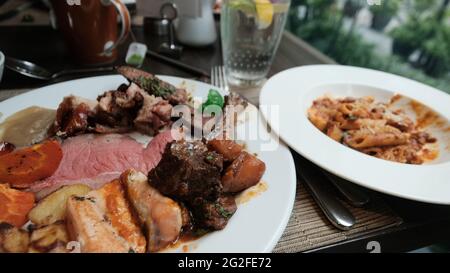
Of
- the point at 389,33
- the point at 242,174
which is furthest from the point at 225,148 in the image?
the point at 389,33

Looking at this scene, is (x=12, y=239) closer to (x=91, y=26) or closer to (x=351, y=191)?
(x=351, y=191)

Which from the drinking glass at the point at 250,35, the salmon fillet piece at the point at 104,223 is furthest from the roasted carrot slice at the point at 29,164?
the drinking glass at the point at 250,35

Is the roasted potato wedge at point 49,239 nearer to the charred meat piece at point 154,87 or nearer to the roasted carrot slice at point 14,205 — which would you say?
the roasted carrot slice at point 14,205

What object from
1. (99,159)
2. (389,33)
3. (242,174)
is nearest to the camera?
(242,174)

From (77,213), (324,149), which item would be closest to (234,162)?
(324,149)

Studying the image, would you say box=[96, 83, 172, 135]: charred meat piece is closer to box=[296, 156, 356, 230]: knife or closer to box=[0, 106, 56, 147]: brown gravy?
box=[0, 106, 56, 147]: brown gravy

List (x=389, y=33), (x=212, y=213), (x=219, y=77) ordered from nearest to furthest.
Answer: (x=212, y=213), (x=219, y=77), (x=389, y=33)

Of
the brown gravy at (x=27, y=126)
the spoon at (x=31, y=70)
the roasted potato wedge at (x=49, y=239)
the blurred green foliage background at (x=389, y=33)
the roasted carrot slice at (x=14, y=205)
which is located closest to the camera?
the roasted potato wedge at (x=49, y=239)
